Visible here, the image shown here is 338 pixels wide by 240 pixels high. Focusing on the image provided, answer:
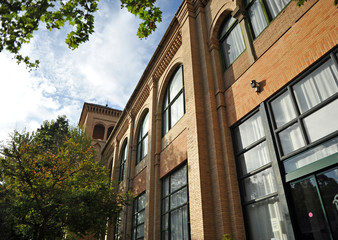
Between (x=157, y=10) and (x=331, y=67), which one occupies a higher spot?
(x=157, y=10)

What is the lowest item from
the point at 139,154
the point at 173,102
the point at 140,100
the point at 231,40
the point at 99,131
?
the point at 139,154

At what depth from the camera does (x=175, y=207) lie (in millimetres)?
8836

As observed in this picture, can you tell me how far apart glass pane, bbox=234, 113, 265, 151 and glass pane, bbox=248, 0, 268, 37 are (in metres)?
2.36

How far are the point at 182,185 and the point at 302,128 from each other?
488 centimetres

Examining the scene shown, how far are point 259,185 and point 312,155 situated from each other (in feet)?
4.88

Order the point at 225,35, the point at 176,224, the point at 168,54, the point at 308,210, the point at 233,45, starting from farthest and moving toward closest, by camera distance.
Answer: the point at 168,54
the point at 176,224
the point at 225,35
the point at 233,45
the point at 308,210

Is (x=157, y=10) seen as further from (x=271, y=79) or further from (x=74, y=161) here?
(x=74, y=161)

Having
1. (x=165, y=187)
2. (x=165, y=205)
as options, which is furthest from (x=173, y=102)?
(x=165, y=205)

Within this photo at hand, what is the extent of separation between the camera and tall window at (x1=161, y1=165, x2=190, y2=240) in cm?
813

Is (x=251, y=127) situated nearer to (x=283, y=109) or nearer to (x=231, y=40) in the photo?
(x=283, y=109)

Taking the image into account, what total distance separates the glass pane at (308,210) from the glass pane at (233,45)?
13.8ft

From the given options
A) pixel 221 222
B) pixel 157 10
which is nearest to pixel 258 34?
pixel 157 10

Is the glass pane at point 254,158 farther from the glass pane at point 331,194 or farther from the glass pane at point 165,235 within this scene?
the glass pane at point 165,235

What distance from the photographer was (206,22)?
9477mm
